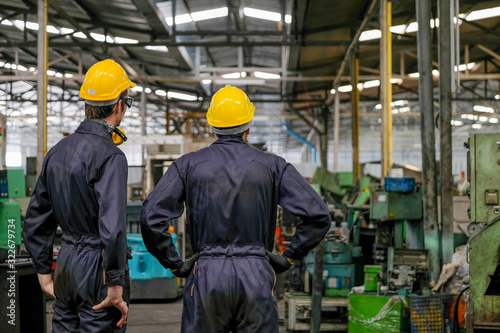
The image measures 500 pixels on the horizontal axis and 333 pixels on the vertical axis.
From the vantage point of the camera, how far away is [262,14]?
11664 millimetres

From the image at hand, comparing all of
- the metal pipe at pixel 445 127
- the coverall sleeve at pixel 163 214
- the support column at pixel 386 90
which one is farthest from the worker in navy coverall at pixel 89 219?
the support column at pixel 386 90

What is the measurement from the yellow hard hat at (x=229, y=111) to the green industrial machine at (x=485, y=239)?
208cm

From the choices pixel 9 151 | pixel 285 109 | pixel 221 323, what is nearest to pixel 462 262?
pixel 221 323

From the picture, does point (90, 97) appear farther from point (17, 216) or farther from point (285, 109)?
point (285, 109)

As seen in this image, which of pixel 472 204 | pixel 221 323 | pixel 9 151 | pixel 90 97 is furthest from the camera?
pixel 9 151

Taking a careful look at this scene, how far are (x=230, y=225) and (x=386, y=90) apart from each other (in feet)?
21.5

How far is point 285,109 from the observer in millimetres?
19875

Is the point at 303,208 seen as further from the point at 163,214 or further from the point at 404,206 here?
the point at 404,206

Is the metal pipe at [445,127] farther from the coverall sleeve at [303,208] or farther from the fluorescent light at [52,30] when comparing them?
the fluorescent light at [52,30]

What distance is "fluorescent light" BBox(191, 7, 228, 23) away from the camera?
1137 cm

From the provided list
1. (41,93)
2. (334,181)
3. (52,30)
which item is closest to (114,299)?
(41,93)

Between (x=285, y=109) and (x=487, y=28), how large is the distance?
348 inches

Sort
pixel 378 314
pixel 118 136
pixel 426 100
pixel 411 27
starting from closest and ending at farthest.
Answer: pixel 118 136 < pixel 378 314 < pixel 426 100 < pixel 411 27

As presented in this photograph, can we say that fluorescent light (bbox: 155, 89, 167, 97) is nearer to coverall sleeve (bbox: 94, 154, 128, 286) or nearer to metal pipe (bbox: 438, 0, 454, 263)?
metal pipe (bbox: 438, 0, 454, 263)
